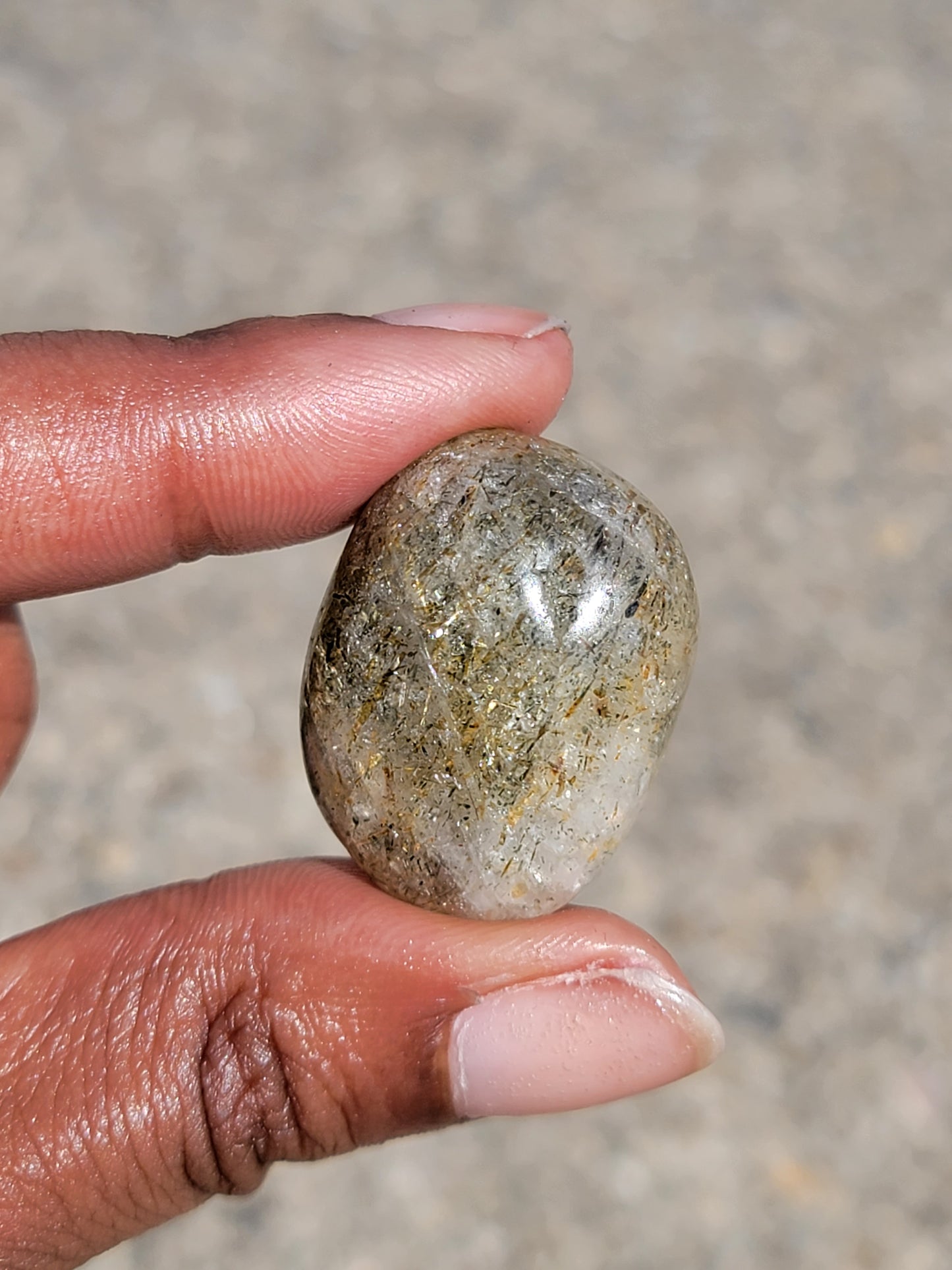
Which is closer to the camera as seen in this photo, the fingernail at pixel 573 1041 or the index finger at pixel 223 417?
the fingernail at pixel 573 1041

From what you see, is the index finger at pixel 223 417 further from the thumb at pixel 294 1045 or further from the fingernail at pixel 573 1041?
the fingernail at pixel 573 1041

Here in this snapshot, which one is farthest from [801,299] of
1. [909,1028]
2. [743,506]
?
[909,1028]

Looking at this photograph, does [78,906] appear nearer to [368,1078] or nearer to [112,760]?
[112,760]

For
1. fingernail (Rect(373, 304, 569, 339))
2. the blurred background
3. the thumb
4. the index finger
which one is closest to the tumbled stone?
the thumb

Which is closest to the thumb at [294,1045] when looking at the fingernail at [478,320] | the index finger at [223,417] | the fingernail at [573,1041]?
the fingernail at [573,1041]

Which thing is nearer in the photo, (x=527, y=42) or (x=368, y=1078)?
(x=368, y=1078)

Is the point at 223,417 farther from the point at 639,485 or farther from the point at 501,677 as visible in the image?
the point at 639,485
